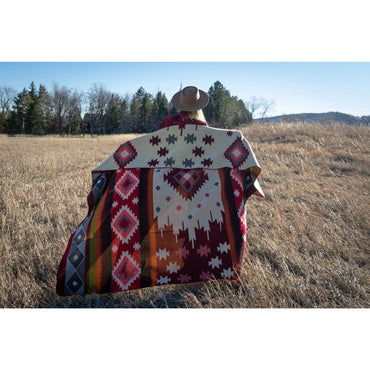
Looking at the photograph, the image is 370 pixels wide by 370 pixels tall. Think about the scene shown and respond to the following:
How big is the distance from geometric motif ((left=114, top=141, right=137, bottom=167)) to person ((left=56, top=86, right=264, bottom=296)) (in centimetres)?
1

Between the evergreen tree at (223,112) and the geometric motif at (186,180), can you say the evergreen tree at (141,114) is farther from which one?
the geometric motif at (186,180)

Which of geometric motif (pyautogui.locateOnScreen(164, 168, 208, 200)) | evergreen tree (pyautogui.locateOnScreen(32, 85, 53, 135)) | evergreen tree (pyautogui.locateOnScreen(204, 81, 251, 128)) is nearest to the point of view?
geometric motif (pyautogui.locateOnScreen(164, 168, 208, 200))

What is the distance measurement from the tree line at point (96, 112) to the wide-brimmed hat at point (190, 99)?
11.6 ft

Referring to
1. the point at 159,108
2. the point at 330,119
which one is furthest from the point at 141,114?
the point at 330,119

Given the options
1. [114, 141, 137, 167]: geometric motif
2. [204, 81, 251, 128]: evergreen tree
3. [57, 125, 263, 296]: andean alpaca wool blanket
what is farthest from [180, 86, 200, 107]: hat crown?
[204, 81, 251, 128]: evergreen tree

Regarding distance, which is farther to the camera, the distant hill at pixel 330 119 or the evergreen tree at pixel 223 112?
the evergreen tree at pixel 223 112

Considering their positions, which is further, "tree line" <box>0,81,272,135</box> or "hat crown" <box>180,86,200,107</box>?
"tree line" <box>0,81,272,135</box>

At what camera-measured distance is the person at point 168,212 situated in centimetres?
216

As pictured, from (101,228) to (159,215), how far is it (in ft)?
1.87

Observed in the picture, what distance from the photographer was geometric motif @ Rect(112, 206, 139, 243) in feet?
7.40

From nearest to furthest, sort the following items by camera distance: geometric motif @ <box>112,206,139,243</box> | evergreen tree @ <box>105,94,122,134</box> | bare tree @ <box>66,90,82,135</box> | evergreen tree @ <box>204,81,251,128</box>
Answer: geometric motif @ <box>112,206,139,243</box> < bare tree @ <box>66,90,82,135</box> < evergreen tree @ <box>204,81,251,128</box> < evergreen tree @ <box>105,94,122,134</box>

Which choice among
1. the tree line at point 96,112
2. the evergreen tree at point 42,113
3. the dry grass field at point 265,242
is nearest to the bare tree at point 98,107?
the tree line at point 96,112

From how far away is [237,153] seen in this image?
2482mm

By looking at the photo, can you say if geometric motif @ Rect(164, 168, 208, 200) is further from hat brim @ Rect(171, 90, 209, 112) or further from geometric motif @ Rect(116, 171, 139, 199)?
hat brim @ Rect(171, 90, 209, 112)
